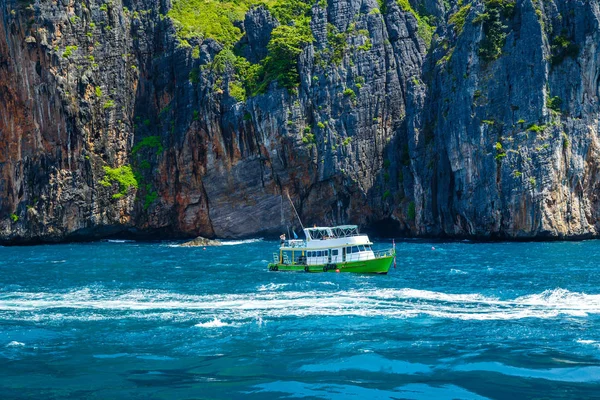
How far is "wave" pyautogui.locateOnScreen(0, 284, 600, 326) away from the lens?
36875 mm

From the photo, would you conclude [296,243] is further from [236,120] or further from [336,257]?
[236,120]

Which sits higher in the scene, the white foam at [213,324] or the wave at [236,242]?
the wave at [236,242]

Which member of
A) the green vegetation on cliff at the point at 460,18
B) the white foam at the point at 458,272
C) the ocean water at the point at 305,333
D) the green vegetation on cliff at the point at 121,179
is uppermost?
the green vegetation on cliff at the point at 460,18

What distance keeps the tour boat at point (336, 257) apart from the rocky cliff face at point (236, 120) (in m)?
34.1

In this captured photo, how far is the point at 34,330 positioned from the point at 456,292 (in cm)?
2482

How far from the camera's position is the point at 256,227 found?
4168 inches

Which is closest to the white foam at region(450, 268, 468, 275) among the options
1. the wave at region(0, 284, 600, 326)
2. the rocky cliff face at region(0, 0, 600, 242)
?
the wave at region(0, 284, 600, 326)

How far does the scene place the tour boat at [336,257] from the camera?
58.0 meters

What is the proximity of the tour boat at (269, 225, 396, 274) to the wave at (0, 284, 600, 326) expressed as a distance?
11.6 m

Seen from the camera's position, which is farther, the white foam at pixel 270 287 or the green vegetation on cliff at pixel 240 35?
the green vegetation on cliff at pixel 240 35

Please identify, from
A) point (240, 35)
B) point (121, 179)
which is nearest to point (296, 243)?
point (121, 179)

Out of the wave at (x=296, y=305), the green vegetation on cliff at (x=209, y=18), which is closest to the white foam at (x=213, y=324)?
the wave at (x=296, y=305)

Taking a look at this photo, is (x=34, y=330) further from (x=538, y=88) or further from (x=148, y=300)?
(x=538, y=88)

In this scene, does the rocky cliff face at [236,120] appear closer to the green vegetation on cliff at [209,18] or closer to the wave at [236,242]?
the green vegetation on cliff at [209,18]
